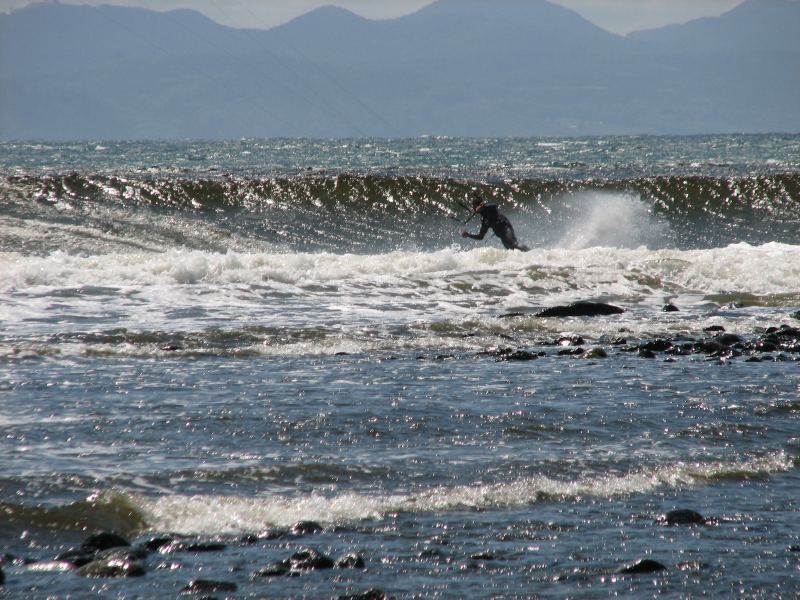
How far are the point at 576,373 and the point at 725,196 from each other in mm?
29766

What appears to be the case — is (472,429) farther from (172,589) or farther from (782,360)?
(782,360)

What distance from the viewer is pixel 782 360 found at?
13.3 metres

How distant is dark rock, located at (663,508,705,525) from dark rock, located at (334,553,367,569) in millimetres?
2089

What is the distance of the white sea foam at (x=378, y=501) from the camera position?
7082 millimetres

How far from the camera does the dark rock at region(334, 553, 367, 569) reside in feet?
20.2

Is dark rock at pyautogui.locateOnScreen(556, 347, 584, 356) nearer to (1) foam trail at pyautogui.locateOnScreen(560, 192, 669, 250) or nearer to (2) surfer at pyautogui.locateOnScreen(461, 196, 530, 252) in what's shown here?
(2) surfer at pyautogui.locateOnScreen(461, 196, 530, 252)

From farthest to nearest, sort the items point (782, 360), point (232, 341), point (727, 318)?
point (727, 318)
point (232, 341)
point (782, 360)

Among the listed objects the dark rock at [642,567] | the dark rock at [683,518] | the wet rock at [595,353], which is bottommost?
the wet rock at [595,353]

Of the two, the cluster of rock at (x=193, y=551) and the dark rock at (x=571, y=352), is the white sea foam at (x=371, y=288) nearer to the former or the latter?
the dark rock at (x=571, y=352)

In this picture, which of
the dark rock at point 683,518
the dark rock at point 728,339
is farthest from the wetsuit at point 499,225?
the dark rock at point 683,518

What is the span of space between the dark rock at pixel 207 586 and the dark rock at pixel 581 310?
1174cm

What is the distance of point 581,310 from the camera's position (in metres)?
17.7

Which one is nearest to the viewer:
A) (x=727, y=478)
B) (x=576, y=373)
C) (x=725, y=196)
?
(x=727, y=478)

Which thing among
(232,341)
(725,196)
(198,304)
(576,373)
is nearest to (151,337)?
(232,341)
